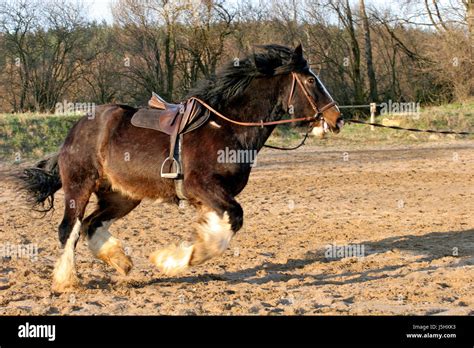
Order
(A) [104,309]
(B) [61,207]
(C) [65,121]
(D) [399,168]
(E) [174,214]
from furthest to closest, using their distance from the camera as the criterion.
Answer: (C) [65,121] < (D) [399,168] < (B) [61,207] < (E) [174,214] < (A) [104,309]

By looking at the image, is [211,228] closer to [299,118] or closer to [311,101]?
[299,118]

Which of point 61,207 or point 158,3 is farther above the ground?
point 158,3

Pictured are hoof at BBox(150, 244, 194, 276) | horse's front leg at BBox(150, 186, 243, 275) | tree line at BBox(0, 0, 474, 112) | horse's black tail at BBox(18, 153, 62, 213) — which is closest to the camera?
horse's front leg at BBox(150, 186, 243, 275)

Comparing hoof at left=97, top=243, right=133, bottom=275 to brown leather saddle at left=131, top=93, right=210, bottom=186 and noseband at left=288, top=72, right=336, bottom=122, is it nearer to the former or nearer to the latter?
brown leather saddle at left=131, top=93, right=210, bottom=186

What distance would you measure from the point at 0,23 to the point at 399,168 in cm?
1752

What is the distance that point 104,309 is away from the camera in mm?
5379

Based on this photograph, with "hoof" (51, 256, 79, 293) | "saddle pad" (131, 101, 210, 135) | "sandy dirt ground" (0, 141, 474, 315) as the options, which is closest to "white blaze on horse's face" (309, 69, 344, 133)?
"saddle pad" (131, 101, 210, 135)

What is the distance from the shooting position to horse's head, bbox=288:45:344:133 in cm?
623

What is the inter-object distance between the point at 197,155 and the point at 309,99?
4.06ft

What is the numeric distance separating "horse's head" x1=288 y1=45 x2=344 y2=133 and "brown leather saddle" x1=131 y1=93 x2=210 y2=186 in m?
0.89

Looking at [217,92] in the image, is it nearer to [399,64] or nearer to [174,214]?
[174,214]

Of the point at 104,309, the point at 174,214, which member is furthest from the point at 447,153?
the point at 104,309

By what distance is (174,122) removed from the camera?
639cm

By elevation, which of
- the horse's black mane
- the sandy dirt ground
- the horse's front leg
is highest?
the horse's black mane
